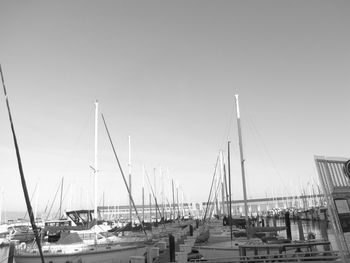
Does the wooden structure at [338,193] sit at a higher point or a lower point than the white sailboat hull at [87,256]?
higher

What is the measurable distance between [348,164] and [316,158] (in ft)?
3.29

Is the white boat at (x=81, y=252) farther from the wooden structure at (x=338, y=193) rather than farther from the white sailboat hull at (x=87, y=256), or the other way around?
the wooden structure at (x=338, y=193)

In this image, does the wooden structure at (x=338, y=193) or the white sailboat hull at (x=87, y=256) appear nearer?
the wooden structure at (x=338, y=193)

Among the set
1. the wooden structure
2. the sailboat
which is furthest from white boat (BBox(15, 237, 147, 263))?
the wooden structure

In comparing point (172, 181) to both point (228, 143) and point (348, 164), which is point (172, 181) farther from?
point (348, 164)

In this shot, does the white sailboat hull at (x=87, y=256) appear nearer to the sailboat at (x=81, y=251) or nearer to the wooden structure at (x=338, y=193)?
the sailboat at (x=81, y=251)

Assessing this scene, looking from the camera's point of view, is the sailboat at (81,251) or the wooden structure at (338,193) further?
the sailboat at (81,251)

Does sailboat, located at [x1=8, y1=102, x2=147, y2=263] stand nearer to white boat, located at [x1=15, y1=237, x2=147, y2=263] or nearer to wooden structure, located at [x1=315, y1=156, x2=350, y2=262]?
white boat, located at [x1=15, y1=237, x2=147, y2=263]

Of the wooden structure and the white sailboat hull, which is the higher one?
the wooden structure

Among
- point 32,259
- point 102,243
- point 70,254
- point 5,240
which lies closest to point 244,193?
point 102,243

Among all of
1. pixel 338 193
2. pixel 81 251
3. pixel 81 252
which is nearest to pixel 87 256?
pixel 81 252

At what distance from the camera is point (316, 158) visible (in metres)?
9.95

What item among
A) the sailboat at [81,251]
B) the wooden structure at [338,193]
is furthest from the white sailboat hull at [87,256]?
the wooden structure at [338,193]

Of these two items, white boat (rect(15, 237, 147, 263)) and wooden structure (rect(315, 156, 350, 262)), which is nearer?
wooden structure (rect(315, 156, 350, 262))
